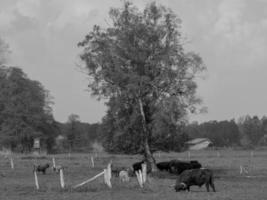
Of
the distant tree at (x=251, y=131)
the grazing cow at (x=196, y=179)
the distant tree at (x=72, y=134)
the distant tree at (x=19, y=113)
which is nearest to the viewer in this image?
the grazing cow at (x=196, y=179)

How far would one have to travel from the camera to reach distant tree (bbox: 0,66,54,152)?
8588cm

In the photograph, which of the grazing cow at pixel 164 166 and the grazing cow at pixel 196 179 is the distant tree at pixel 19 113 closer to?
the grazing cow at pixel 164 166

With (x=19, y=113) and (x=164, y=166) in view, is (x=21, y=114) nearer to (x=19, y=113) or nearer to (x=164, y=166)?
(x=19, y=113)

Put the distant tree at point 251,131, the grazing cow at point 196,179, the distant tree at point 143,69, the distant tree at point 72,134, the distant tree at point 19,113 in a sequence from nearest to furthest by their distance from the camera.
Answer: the grazing cow at point 196,179 → the distant tree at point 143,69 → the distant tree at point 19,113 → the distant tree at point 72,134 → the distant tree at point 251,131

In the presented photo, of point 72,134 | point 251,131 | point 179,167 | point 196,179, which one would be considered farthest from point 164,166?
point 251,131

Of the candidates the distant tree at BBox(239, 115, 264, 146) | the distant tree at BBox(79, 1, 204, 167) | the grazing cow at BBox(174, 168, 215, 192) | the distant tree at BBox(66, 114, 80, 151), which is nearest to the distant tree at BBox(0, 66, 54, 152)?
the distant tree at BBox(66, 114, 80, 151)

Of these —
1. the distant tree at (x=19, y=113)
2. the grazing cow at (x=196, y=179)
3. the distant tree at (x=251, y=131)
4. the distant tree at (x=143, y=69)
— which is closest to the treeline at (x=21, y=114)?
the distant tree at (x=19, y=113)

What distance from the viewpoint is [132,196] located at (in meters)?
23.0

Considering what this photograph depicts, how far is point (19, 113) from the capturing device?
3403 inches

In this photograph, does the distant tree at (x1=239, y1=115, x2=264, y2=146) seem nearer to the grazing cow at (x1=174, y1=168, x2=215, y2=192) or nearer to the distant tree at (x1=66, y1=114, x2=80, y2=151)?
the distant tree at (x1=66, y1=114, x2=80, y2=151)

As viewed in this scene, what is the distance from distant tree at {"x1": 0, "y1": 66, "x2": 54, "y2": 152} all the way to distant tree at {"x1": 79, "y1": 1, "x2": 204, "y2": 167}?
41.0 m

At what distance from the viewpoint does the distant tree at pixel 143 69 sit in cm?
4394

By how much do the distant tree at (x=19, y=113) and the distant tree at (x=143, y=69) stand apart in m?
41.0

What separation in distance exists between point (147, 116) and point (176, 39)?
6711mm
